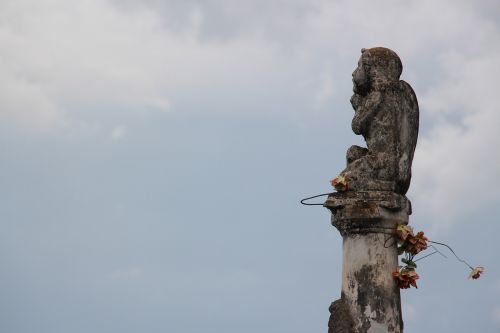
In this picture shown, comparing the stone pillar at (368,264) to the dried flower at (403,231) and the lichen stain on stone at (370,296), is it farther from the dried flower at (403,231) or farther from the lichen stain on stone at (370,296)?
the dried flower at (403,231)

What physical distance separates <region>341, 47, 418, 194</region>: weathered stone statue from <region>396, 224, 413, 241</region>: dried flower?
0.58 meters

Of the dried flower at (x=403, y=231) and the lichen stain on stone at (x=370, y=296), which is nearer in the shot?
the lichen stain on stone at (x=370, y=296)

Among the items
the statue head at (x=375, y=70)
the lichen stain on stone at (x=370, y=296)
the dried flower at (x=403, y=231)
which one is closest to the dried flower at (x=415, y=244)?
the dried flower at (x=403, y=231)

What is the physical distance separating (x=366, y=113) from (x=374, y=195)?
125cm

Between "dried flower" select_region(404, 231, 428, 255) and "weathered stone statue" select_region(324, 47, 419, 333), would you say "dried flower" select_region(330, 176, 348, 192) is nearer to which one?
"weathered stone statue" select_region(324, 47, 419, 333)

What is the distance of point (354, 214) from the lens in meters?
14.6

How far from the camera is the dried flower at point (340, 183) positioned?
48.6 feet

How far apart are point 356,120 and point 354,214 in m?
1.45

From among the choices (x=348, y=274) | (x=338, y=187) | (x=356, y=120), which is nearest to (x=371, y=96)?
(x=356, y=120)

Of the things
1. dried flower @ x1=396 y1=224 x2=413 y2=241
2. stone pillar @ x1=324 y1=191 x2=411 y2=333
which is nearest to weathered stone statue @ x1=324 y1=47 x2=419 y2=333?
stone pillar @ x1=324 y1=191 x2=411 y2=333

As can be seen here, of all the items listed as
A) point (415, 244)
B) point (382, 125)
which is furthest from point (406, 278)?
point (382, 125)

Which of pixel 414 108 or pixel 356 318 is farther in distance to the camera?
pixel 414 108

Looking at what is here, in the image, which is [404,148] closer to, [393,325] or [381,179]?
[381,179]

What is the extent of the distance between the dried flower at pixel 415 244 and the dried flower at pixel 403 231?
7 cm
